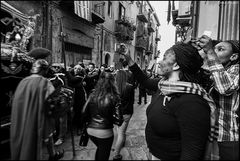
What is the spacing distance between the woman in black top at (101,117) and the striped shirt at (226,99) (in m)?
1.59

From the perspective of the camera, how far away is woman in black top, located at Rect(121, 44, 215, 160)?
129cm

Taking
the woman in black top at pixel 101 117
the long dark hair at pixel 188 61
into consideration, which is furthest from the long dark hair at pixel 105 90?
the long dark hair at pixel 188 61

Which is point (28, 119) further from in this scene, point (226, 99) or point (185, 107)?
point (226, 99)

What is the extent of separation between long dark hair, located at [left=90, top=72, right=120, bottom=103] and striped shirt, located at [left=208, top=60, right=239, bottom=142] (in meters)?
1.67

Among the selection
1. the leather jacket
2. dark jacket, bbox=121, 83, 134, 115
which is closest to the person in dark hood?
the leather jacket

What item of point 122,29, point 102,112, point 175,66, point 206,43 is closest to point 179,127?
point 175,66

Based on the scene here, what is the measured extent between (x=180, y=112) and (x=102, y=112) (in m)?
1.63

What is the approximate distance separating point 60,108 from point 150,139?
6.27 ft

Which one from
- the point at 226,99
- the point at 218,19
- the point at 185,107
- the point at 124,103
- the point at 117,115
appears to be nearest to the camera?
the point at 185,107

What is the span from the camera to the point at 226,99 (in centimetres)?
162

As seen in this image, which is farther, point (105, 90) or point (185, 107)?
point (105, 90)

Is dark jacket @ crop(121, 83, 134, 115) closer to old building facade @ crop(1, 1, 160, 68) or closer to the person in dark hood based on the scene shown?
old building facade @ crop(1, 1, 160, 68)

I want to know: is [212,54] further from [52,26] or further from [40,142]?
[52,26]

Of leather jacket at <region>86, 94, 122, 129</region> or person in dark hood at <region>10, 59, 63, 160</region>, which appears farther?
leather jacket at <region>86, 94, 122, 129</region>
